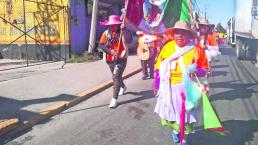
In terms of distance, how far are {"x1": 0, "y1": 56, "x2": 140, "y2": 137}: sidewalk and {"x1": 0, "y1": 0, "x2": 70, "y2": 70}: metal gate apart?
381 cm

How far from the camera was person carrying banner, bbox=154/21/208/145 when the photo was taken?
4.80m

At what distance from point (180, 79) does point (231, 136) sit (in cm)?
158

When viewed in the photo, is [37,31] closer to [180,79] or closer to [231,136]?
[231,136]

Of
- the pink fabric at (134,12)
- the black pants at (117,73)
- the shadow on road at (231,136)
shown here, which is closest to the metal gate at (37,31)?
the black pants at (117,73)

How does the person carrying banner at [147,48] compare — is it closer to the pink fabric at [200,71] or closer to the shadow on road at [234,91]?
the shadow on road at [234,91]

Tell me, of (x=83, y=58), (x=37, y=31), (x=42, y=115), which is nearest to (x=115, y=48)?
(x=42, y=115)

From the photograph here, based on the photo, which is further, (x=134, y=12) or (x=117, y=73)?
(x=117, y=73)

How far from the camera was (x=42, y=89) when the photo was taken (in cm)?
914

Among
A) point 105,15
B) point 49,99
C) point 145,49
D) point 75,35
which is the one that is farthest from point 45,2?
point 49,99

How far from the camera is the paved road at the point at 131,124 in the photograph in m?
5.56

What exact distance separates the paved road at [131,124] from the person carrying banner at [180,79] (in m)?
0.71

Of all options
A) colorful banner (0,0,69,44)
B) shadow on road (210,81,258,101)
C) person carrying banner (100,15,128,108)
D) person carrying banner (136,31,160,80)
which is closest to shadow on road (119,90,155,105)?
person carrying banner (100,15,128,108)

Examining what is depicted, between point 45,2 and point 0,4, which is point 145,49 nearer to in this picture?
point 45,2

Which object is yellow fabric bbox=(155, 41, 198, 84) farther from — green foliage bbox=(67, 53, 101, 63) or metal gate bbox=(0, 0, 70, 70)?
metal gate bbox=(0, 0, 70, 70)
